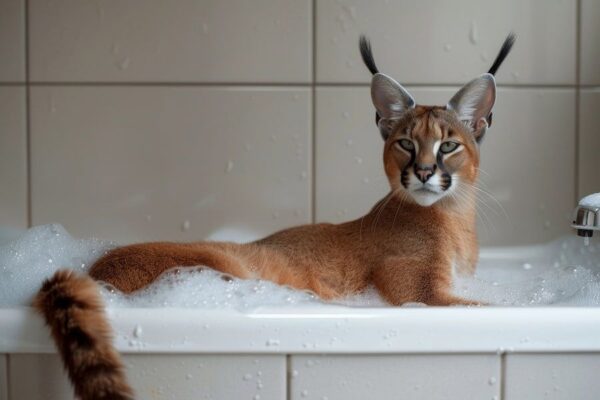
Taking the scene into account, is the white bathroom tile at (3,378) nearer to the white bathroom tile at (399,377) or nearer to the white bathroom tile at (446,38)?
the white bathroom tile at (399,377)

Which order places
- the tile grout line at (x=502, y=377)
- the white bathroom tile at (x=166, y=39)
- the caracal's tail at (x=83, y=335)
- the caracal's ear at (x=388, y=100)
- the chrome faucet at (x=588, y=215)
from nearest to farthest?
the caracal's tail at (x=83, y=335), the tile grout line at (x=502, y=377), the chrome faucet at (x=588, y=215), the caracal's ear at (x=388, y=100), the white bathroom tile at (x=166, y=39)

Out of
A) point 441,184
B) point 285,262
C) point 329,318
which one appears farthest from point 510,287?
A: point 329,318

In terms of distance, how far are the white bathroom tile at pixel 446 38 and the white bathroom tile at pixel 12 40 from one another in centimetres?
58

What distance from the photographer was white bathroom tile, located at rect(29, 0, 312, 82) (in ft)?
4.47

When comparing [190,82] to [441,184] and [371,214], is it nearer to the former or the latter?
[371,214]

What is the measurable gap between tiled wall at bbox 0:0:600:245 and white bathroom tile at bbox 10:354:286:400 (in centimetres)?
64

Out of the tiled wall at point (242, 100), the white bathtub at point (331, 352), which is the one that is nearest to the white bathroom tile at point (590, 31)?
the tiled wall at point (242, 100)

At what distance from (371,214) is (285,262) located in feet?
0.52

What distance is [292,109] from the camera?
1392 mm

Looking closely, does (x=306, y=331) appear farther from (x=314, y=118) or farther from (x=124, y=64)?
(x=124, y=64)

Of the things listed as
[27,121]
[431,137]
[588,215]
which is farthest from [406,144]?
[27,121]

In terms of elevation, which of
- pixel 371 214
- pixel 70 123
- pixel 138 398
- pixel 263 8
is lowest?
pixel 138 398

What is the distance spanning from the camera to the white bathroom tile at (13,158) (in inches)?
54.4

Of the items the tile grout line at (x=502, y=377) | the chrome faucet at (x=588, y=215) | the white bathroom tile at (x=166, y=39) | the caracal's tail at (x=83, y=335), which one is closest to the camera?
the caracal's tail at (x=83, y=335)
